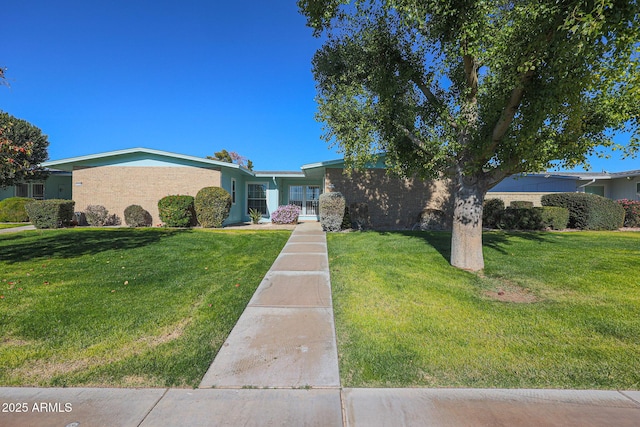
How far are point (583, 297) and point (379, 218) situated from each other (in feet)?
35.7

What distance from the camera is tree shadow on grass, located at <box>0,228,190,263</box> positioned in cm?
800

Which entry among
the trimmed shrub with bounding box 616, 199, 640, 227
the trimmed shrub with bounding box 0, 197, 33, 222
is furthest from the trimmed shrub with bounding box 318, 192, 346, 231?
the trimmed shrub with bounding box 0, 197, 33, 222

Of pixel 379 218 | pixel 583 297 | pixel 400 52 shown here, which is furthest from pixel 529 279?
pixel 379 218

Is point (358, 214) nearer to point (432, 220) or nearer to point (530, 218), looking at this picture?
point (432, 220)

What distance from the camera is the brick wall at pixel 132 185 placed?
16.0 meters

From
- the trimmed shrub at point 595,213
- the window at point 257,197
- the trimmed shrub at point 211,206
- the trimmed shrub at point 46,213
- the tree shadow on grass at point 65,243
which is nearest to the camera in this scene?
the tree shadow on grass at point 65,243

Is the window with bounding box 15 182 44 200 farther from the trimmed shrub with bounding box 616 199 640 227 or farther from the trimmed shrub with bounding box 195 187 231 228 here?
the trimmed shrub with bounding box 616 199 640 227

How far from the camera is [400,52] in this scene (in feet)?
25.2

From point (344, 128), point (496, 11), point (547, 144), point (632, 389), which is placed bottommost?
point (632, 389)

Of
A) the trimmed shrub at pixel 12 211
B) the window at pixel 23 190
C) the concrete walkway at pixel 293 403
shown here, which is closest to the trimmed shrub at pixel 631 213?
the concrete walkway at pixel 293 403

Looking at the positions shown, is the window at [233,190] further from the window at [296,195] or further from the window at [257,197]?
the window at [296,195]

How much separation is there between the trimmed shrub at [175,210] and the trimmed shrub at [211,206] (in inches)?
19.9

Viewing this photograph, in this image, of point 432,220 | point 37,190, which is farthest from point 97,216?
point 432,220

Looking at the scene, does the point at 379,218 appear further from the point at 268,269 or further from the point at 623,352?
the point at 623,352
